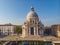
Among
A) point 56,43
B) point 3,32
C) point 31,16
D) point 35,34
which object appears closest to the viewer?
point 56,43

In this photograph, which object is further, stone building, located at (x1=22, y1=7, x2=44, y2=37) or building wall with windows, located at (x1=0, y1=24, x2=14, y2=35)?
building wall with windows, located at (x1=0, y1=24, x2=14, y2=35)

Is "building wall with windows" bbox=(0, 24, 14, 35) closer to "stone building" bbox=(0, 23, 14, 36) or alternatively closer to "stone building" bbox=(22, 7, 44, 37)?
"stone building" bbox=(0, 23, 14, 36)

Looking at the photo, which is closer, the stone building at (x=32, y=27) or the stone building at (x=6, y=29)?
the stone building at (x=32, y=27)

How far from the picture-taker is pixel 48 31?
35.8 ft

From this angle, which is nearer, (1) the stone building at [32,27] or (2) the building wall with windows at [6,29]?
(1) the stone building at [32,27]

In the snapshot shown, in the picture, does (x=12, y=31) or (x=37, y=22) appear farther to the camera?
(x=12, y=31)

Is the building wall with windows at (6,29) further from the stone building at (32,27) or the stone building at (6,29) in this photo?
the stone building at (32,27)

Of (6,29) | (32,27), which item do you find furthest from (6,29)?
(32,27)

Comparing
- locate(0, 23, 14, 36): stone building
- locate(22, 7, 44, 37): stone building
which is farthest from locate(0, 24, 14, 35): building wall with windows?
locate(22, 7, 44, 37): stone building

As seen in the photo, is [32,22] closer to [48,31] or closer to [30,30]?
[30,30]

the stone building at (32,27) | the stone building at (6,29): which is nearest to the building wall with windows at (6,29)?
the stone building at (6,29)

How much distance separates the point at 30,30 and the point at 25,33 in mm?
322

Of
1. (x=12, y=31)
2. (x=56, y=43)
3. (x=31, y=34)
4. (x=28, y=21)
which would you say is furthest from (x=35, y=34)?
Result: (x=56, y=43)

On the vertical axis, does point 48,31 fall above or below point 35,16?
below
